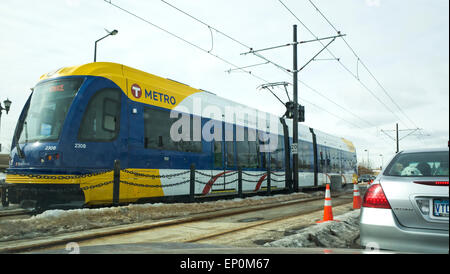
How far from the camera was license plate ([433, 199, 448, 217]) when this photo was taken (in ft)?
9.52

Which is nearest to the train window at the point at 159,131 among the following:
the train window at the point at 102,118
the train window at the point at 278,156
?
the train window at the point at 102,118

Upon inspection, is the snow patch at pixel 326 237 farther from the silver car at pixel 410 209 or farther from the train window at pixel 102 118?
the train window at pixel 102 118

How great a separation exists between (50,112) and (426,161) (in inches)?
290

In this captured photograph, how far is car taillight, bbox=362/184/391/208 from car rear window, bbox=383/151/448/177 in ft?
0.85

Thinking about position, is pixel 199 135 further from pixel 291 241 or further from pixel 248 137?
pixel 291 241

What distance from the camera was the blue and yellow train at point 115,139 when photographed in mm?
7586

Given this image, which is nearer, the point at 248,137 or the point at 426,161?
the point at 426,161

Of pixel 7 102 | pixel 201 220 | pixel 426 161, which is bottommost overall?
pixel 201 220

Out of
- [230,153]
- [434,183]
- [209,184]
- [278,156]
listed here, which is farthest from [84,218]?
[278,156]

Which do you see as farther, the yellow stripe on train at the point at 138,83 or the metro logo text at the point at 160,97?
the metro logo text at the point at 160,97

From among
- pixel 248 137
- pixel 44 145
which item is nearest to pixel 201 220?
pixel 44 145

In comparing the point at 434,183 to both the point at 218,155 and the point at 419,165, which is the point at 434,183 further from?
the point at 218,155

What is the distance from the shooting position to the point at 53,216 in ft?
21.4

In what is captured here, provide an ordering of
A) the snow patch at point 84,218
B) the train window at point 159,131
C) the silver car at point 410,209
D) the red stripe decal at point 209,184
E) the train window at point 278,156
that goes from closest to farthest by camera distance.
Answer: the silver car at point 410,209 < the snow patch at point 84,218 < the train window at point 159,131 < the red stripe decal at point 209,184 < the train window at point 278,156
